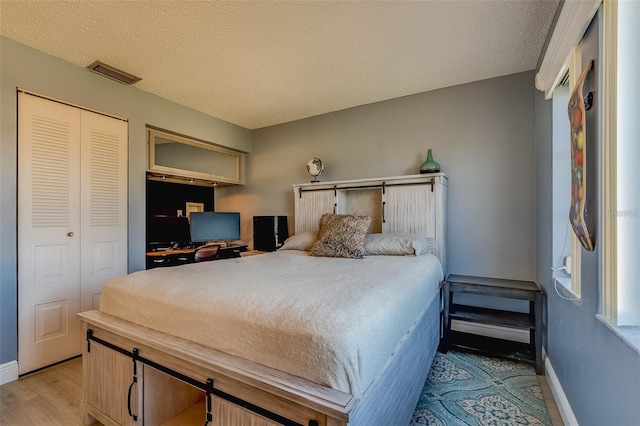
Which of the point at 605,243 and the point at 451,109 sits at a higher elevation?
the point at 451,109

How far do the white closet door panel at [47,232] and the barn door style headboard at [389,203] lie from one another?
227 cm

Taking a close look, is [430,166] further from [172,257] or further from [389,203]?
[172,257]

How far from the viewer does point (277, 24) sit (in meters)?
2.08

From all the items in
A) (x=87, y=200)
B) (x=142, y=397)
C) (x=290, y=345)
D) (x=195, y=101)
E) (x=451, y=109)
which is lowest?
(x=142, y=397)

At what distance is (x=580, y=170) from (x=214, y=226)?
3.81 m

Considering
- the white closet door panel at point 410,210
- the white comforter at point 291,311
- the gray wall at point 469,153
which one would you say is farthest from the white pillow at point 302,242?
the white comforter at point 291,311

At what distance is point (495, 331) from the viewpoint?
282 cm

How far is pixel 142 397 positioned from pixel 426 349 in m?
1.69

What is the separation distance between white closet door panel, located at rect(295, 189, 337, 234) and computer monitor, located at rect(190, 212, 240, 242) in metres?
1.07

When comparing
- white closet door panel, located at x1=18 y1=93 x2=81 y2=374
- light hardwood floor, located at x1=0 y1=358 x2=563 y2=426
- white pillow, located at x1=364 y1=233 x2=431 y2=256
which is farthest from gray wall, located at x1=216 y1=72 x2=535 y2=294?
white closet door panel, located at x1=18 y1=93 x2=81 y2=374

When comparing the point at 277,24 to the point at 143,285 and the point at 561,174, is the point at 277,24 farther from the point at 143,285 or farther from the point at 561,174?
the point at 561,174

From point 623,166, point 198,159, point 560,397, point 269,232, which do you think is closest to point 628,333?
point 623,166

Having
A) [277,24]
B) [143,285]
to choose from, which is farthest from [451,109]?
[143,285]

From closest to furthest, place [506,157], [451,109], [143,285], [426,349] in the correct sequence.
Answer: [143,285]
[426,349]
[506,157]
[451,109]
